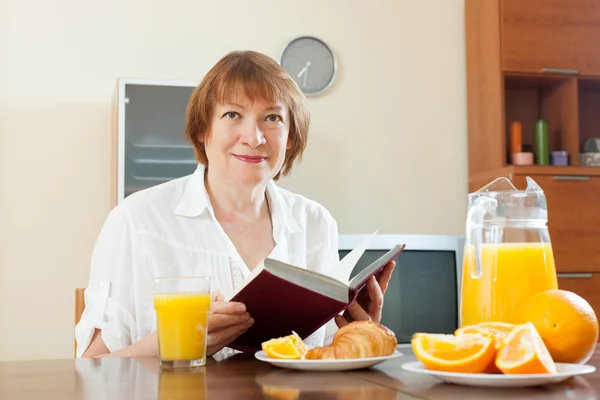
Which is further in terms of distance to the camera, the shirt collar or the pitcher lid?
the shirt collar

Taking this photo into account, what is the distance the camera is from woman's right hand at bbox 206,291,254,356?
3.77 ft

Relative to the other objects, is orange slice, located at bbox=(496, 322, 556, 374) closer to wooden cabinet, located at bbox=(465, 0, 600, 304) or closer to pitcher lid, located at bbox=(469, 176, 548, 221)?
pitcher lid, located at bbox=(469, 176, 548, 221)

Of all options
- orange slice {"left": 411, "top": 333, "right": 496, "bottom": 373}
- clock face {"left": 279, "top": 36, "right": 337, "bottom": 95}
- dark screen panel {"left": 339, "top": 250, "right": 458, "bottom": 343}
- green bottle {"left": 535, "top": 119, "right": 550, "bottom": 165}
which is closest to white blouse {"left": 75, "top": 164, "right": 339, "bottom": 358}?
orange slice {"left": 411, "top": 333, "right": 496, "bottom": 373}

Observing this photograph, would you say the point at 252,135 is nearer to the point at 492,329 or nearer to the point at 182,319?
the point at 182,319

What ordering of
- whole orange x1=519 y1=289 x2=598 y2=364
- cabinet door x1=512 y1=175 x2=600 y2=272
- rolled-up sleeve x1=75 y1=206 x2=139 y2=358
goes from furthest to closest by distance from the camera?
cabinet door x1=512 y1=175 x2=600 y2=272, rolled-up sleeve x1=75 y1=206 x2=139 y2=358, whole orange x1=519 y1=289 x2=598 y2=364

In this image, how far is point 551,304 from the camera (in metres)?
0.94

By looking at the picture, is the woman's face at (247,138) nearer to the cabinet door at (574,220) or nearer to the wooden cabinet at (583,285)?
the cabinet door at (574,220)

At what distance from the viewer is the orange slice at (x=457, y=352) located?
2.79 feet

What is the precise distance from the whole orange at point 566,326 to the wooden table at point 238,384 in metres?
0.04

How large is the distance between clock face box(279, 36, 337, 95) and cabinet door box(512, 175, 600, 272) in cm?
92

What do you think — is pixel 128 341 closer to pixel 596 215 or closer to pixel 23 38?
pixel 23 38

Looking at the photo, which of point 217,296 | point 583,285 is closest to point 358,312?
point 217,296

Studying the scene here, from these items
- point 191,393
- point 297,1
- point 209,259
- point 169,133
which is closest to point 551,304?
point 191,393

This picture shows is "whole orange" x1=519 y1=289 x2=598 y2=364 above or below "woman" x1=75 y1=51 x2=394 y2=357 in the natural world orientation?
below
